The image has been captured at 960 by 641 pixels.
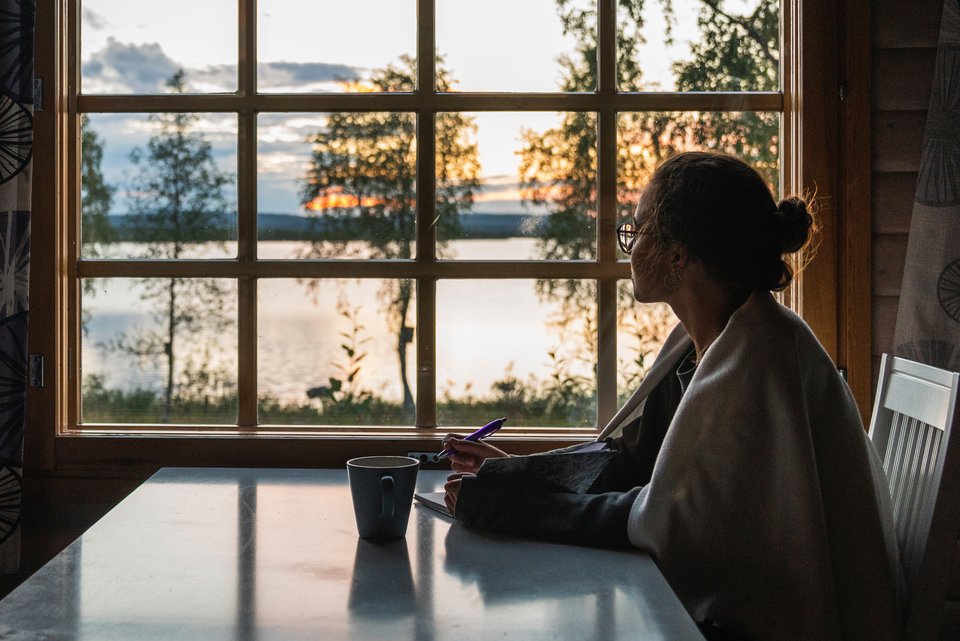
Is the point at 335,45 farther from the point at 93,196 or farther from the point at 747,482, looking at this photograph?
the point at 747,482

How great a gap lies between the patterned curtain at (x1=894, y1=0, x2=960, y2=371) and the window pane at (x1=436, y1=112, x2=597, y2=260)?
30.1 inches

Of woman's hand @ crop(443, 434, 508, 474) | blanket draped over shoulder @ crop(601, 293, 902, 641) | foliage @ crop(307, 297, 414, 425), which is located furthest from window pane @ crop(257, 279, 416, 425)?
blanket draped over shoulder @ crop(601, 293, 902, 641)

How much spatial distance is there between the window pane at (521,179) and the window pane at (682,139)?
0.08 m

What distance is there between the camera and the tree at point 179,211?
2.34 meters

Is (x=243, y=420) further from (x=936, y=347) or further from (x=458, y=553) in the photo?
(x=936, y=347)

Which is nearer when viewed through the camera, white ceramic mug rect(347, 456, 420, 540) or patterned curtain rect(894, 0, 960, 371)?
white ceramic mug rect(347, 456, 420, 540)

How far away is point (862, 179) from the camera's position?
214 centimetres

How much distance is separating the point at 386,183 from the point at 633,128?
65 cm

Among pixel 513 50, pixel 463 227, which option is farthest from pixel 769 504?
pixel 513 50

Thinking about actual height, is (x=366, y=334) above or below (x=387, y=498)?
above

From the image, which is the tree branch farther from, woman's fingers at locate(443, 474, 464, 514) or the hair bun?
woman's fingers at locate(443, 474, 464, 514)

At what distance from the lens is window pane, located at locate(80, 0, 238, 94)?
2.33 m

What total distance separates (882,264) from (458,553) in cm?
144

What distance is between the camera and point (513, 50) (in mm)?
2314
